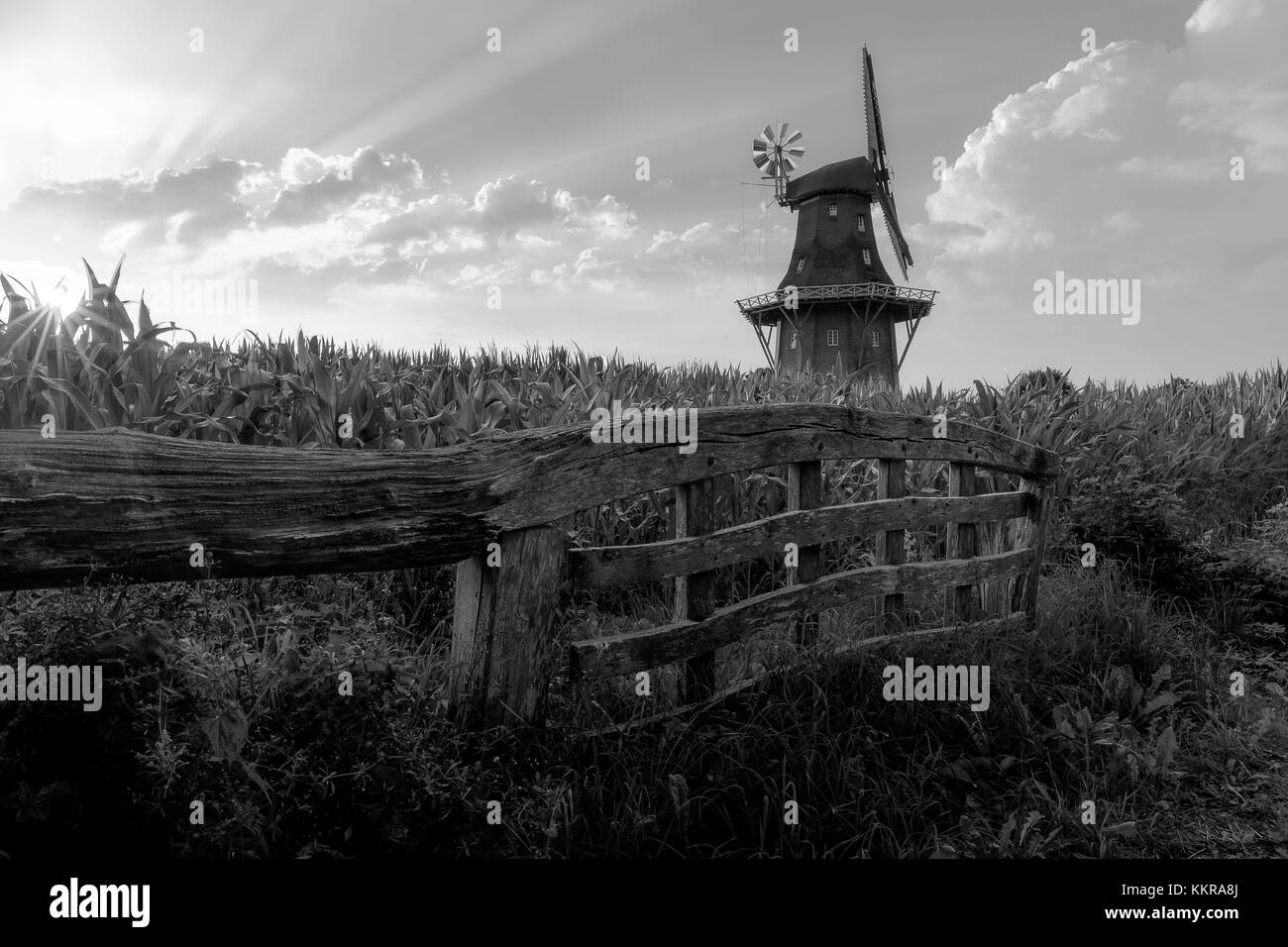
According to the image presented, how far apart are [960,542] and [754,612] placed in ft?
7.25

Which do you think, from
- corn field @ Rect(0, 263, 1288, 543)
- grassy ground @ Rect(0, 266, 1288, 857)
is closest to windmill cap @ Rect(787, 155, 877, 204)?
corn field @ Rect(0, 263, 1288, 543)

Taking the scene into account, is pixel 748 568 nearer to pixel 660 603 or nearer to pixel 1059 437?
pixel 660 603

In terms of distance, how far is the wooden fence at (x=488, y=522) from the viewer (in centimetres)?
261

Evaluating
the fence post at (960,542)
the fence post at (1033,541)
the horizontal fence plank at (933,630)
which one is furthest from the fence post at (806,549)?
the fence post at (1033,541)

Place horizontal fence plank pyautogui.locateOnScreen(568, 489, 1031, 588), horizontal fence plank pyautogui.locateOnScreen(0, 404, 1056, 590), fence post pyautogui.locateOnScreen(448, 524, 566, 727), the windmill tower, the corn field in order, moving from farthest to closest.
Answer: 1. the windmill tower
2. the corn field
3. horizontal fence plank pyautogui.locateOnScreen(568, 489, 1031, 588)
4. fence post pyautogui.locateOnScreen(448, 524, 566, 727)
5. horizontal fence plank pyautogui.locateOnScreen(0, 404, 1056, 590)

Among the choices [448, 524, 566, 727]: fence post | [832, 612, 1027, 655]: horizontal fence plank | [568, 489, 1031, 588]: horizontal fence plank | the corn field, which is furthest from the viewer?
the corn field

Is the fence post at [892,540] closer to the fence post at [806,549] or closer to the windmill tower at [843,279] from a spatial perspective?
the fence post at [806,549]

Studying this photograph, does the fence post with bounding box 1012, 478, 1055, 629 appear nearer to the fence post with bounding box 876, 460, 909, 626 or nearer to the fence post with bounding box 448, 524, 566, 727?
the fence post with bounding box 876, 460, 909, 626

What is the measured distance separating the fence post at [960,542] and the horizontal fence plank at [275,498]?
259cm

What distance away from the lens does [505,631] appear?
338 centimetres

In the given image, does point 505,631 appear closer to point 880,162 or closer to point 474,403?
point 474,403

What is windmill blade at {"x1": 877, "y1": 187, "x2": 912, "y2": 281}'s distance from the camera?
34469 millimetres
